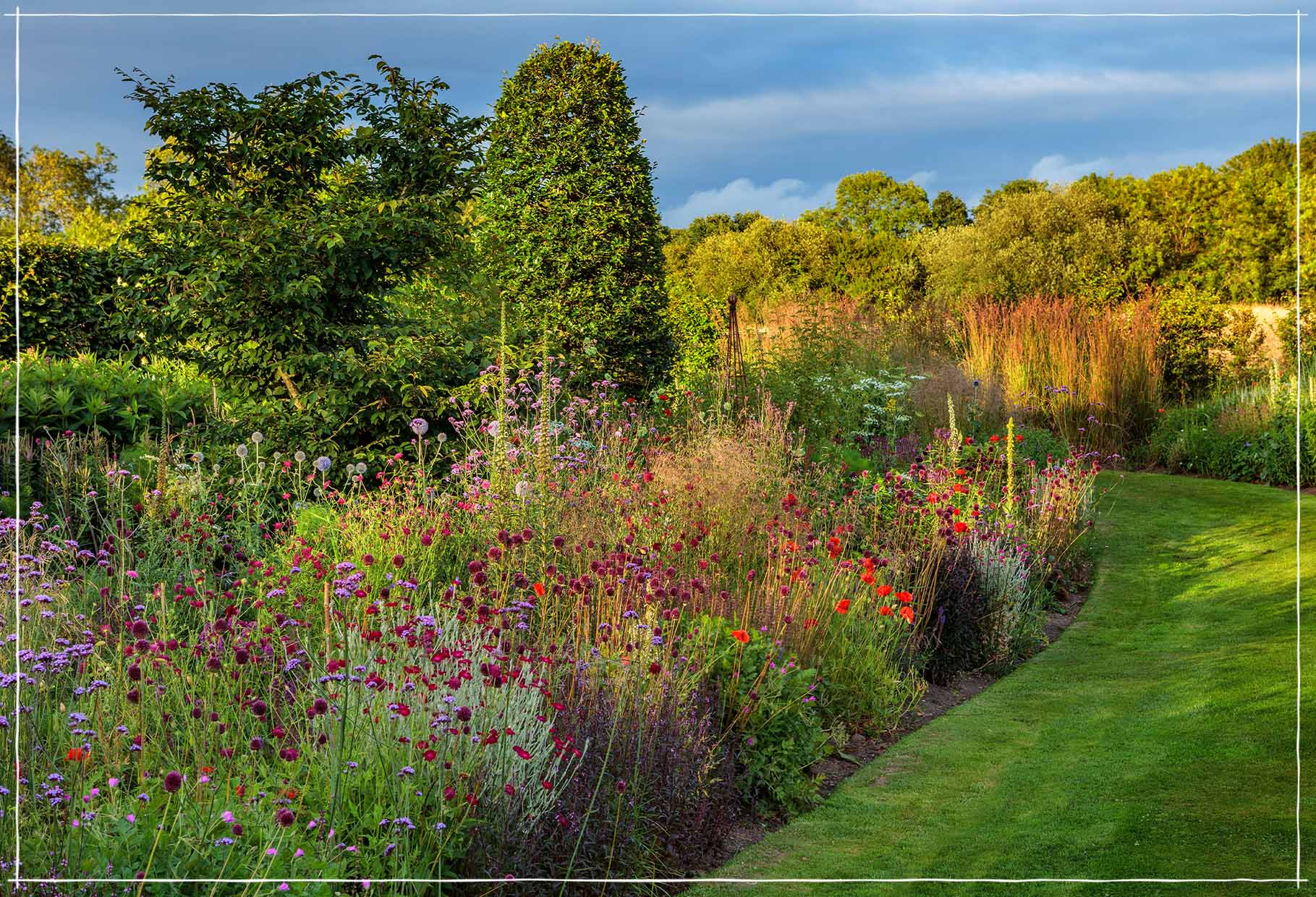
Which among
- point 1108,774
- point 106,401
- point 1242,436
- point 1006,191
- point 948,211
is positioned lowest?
point 1108,774

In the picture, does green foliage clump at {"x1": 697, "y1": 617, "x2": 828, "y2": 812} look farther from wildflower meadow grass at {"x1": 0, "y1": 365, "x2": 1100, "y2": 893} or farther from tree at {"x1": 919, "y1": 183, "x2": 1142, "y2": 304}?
tree at {"x1": 919, "y1": 183, "x2": 1142, "y2": 304}

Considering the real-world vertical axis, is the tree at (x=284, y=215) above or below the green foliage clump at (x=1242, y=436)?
above

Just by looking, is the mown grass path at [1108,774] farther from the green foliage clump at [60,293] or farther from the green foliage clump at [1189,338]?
the green foliage clump at [60,293]

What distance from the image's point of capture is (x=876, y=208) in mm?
14031

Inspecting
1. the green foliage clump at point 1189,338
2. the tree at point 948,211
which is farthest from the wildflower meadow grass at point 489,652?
the tree at point 948,211

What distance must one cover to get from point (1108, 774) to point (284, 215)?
655 cm

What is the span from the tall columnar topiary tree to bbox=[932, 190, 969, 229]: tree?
6579 millimetres

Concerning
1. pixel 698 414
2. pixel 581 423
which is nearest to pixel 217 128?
pixel 581 423

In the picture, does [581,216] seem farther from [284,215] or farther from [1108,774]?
[1108,774]

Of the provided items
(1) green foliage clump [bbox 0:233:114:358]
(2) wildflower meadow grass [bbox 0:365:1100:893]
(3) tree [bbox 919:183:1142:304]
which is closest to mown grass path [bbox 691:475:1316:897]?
(2) wildflower meadow grass [bbox 0:365:1100:893]

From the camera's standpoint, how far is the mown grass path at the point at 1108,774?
3588mm

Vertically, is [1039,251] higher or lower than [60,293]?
higher

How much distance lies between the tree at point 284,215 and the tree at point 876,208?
6.44 m

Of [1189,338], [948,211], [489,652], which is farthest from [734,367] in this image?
[489,652]
